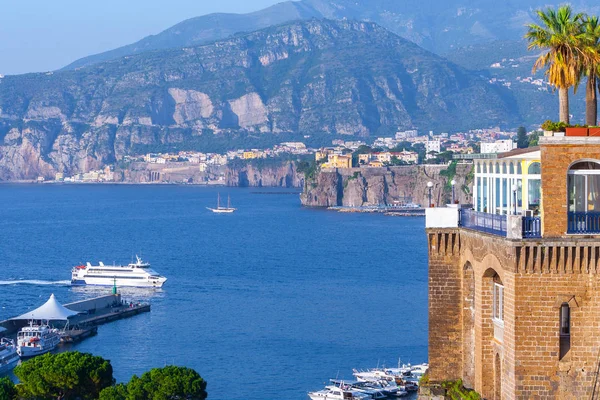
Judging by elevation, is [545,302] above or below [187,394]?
above

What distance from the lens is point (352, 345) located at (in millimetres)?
79312

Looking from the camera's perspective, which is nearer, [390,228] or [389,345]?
[389,345]

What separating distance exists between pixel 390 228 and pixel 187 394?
144 metres

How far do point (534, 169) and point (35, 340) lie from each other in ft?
189

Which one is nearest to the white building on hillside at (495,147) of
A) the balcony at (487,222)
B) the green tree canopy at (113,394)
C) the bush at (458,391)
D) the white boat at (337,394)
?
the balcony at (487,222)

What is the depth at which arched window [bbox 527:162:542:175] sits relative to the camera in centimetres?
2464

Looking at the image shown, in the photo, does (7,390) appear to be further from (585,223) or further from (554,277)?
(585,223)

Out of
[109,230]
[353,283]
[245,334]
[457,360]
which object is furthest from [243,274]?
[457,360]

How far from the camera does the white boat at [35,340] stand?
7769 cm

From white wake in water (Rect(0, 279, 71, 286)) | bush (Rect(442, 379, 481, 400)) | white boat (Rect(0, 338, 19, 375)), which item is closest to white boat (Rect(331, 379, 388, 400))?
white boat (Rect(0, 338, 19, 375))

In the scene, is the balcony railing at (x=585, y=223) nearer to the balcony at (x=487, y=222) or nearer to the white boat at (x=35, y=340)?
the balcony at (x=487, y=222)

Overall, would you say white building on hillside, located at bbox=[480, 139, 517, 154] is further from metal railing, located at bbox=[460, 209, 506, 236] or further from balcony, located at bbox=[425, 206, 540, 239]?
metal railing, located at bbox=[460, 209, 506, 236]

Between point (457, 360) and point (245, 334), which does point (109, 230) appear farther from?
point (457, 360)

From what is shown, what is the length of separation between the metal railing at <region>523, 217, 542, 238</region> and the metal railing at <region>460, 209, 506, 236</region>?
969mm
